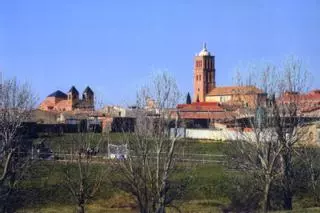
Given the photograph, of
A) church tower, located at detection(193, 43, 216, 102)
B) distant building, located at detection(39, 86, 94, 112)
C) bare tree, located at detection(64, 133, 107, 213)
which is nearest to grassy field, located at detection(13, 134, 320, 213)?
bare tree, located at detection(64, 133, 107, 213)

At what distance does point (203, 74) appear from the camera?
593 ft

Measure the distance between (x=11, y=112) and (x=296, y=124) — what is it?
16.7 metres

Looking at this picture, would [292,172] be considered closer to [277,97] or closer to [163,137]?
[277,97]

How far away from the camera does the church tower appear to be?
180m

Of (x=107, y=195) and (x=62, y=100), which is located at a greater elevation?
(x=62, y=100)

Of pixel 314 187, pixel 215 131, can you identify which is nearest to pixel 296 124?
pixel 314 187

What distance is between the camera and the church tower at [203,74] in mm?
180000

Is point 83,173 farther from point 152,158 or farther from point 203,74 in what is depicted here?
point 203,74

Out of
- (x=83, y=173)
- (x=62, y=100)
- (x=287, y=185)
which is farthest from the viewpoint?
(x=62, y=100)

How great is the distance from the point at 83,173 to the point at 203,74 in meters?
153

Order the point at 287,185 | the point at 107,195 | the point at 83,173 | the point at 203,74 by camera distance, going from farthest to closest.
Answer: the point at 203,74, the point at 107,195, the point at 83,173, the point at 287,185

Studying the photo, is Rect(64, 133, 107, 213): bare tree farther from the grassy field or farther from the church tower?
the church tower

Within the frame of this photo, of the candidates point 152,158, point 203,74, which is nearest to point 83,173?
point 152,158

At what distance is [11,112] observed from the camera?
34.0 metres
